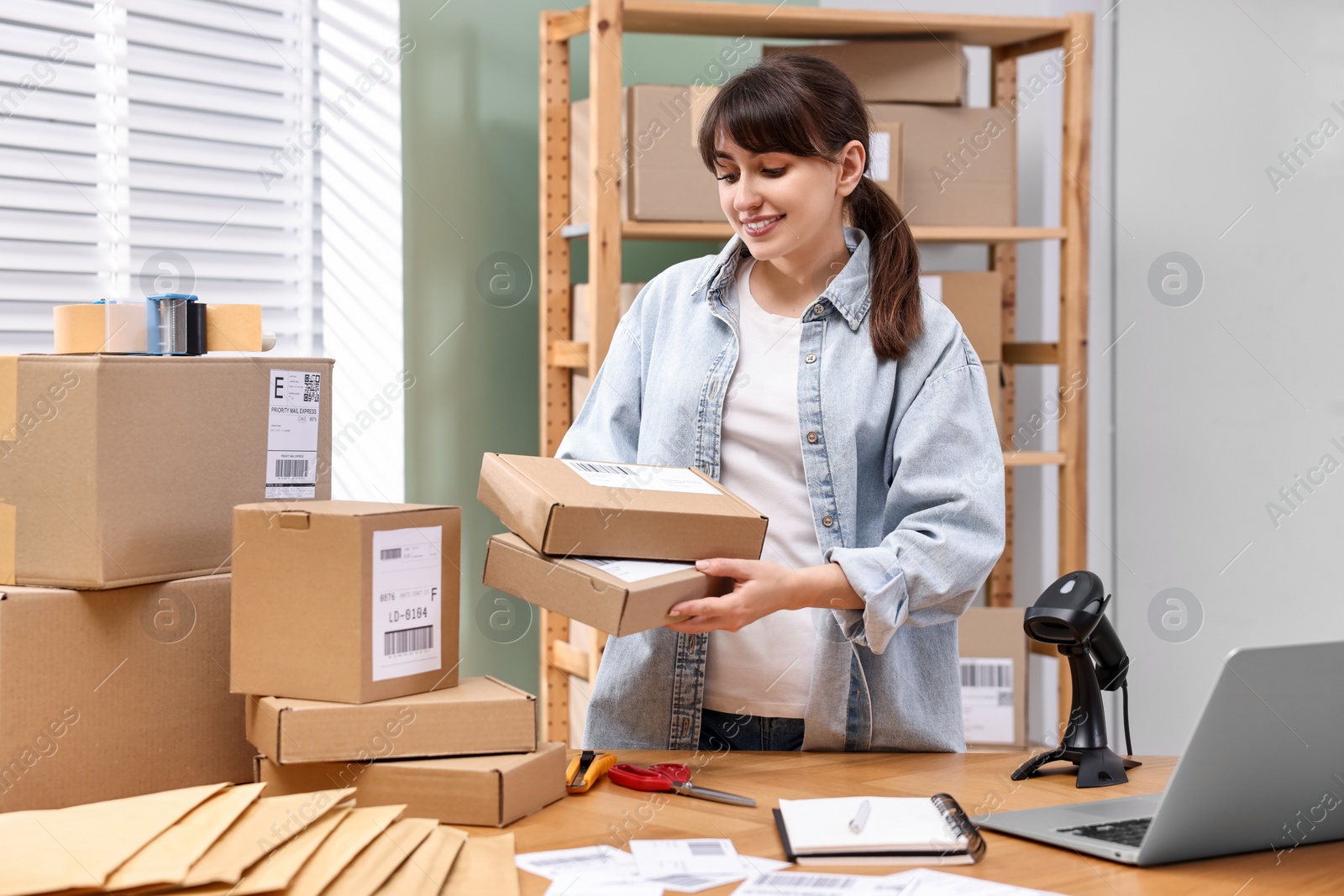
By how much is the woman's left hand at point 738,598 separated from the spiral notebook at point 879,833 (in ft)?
0.68

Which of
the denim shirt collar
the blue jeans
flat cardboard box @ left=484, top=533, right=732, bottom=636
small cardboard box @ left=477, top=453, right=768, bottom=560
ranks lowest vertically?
the blue jeans

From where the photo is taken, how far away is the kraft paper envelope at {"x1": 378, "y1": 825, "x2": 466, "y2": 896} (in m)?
0.86

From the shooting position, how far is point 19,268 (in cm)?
196

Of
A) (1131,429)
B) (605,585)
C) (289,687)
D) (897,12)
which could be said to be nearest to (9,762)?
(289,687)

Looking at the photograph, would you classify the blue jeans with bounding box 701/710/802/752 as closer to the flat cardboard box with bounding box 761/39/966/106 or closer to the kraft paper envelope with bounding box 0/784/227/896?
the kraft paper envelope with bounding box 0/784/227/896

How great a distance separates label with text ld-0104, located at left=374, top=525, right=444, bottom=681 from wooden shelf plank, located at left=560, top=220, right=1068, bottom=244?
135 cm

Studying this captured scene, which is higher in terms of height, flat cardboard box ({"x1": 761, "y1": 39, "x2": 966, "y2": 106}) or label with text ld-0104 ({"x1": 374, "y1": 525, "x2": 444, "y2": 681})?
flat cardboard box ({"x1": 761, "y1": 39, "x2": 966, "y2": 106})

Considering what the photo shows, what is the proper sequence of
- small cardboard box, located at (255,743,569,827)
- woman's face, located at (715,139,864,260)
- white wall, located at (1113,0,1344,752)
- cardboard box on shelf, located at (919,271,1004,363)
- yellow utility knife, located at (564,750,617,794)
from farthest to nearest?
1. cardboard box on shelf, located at (919,271,1004,363)
2. white wall, located at (1113,0,1344,752)
3. woman's face, located at (715,139,864,260)
4. yellow utility knife, located at (564,750,617,794)
5. small cardboard box, located at (255,743,569,827)

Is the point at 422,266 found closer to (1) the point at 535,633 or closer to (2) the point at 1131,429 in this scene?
(1) the point at 535,633

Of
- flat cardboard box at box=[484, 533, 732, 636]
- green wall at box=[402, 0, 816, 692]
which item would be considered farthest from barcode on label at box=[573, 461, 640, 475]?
green wall at box=[402, 0, 816, 692]

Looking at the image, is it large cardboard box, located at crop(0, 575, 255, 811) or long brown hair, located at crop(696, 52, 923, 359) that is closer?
large cardboard box, located at crop(0, 575, 255, 811)

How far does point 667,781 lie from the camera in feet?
3.75

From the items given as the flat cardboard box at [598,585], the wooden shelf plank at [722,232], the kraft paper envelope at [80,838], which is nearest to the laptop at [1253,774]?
the flat cardboard box at [598,585]

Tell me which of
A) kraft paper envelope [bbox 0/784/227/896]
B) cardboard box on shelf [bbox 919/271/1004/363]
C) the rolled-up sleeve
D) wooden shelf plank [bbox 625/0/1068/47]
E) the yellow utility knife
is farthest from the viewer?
cardboard box on shelf [bbox 919/271/1004/363]
